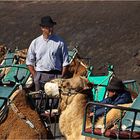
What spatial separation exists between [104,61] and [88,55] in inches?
56.1

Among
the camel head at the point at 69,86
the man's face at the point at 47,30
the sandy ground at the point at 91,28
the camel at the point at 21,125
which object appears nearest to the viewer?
the camel at the point at 21,125

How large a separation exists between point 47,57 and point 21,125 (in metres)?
2.93

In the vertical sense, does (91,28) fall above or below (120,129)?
below

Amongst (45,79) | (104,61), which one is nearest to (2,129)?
(45,79)

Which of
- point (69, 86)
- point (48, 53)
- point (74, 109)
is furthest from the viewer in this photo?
point (48, 53)

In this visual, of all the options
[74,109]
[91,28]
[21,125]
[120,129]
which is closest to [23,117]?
[21,125]

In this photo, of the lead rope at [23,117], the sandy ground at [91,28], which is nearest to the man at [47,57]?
the lead rope at [23,117]

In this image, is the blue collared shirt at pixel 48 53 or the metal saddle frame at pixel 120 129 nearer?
the metal saddle frame at pixel 120 129

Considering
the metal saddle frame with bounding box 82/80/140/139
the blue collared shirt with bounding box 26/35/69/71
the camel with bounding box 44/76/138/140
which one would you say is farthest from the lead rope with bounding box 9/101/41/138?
the blue collared shirt with bounding box 26/35/69/71

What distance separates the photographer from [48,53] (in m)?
10.3

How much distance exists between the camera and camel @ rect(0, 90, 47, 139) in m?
7.47

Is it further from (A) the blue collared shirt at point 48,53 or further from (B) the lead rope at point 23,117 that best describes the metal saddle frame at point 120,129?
(A) the blue collared shirt at point 48,53

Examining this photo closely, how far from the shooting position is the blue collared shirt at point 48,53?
33.8 feet

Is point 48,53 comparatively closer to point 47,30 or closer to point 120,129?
point 47,30
